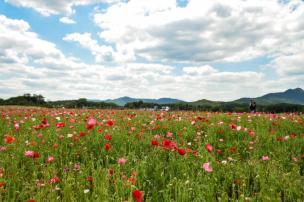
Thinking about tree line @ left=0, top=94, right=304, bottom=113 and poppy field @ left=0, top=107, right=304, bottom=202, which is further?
tree line @ left=0, top=94, right=304, bottom=113

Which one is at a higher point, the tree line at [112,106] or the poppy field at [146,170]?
the tree line at [112,106]

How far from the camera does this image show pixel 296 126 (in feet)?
31.3

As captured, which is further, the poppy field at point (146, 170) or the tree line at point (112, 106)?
the tree line at point (112, 106)

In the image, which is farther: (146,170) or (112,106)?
(112,106)

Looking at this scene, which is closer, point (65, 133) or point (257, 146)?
point (257, 146)

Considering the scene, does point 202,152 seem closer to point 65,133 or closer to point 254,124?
point 65,133

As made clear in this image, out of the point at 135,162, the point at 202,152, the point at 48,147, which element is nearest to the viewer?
the point at 135,162

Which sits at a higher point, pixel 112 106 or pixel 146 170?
pixel 112 106

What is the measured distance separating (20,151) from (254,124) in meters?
6.87

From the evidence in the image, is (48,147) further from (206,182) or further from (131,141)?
(206,182)

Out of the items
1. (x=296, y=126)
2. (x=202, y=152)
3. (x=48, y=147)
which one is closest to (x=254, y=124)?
(x=296, y=126)

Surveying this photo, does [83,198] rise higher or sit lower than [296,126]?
lower

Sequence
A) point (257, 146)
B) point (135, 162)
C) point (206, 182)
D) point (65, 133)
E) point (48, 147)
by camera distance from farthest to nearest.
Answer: point (65, 133), point (257, 146), point (48, 147), point (135, 162), point (206, 182)

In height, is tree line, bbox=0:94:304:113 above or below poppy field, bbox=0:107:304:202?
above
